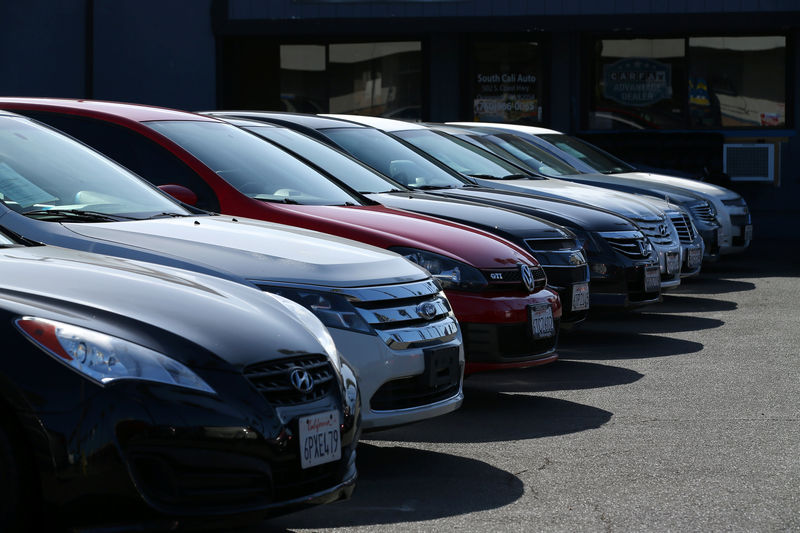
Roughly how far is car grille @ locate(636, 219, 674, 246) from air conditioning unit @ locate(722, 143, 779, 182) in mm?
10566

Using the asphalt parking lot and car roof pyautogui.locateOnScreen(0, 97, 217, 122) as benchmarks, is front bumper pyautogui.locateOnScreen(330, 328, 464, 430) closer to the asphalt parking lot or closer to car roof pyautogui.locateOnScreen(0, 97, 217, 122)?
the asphalt parking lot

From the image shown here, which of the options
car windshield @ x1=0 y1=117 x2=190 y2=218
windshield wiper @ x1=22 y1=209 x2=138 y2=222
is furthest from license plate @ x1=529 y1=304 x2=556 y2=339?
A: windshield wiper @ x1=22 y1=209 x2=138 y2=222

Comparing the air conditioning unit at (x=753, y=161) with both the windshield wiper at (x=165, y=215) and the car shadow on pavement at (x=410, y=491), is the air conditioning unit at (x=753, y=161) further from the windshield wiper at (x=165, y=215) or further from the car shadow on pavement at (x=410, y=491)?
the windshield wiper at (x=165, y=215)

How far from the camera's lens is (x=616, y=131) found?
2194cm

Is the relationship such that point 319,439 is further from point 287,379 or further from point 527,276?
point 527,276

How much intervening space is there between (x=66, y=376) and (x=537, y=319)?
12.7ft

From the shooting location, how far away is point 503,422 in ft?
22.5

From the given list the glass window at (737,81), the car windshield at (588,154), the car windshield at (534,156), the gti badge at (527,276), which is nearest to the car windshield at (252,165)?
the gti badge at (527,276)

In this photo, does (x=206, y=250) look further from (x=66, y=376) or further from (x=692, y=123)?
(x=692, y=123)

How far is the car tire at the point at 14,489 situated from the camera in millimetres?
3631

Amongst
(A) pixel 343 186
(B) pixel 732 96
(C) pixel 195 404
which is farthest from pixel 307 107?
(C) pixel 195 404

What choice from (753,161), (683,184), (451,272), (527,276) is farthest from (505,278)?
(753,161)

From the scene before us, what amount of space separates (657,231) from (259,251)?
6.23 meters

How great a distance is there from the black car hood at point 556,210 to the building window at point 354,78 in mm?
12714
